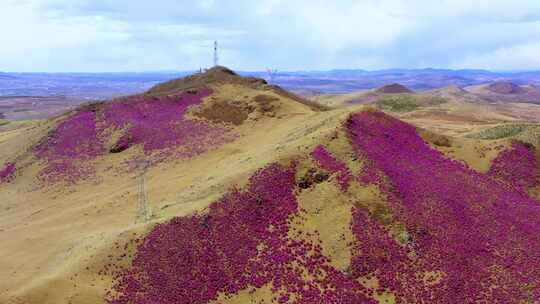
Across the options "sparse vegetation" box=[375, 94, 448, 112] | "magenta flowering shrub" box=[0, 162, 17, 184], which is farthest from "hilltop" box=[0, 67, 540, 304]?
"sparse vegetation" box=[375, 94, 448, 112]

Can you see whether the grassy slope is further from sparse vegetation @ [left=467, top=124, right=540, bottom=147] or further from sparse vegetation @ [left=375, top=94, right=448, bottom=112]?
sparse vegetation @ [left=375, top=94, right=448, bottom=112]

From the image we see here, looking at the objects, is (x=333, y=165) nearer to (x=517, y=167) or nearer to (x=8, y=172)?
(x=517, y=167)

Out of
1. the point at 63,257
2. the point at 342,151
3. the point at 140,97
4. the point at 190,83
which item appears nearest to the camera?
the point at 63,257

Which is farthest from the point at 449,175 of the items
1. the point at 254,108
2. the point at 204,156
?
the point at 254,108

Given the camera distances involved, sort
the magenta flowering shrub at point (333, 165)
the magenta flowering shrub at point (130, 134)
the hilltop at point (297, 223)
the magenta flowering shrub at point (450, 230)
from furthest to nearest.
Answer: the magenta flowering shrub at point (130, 134) → the magenta flowering shrub at point (333, 165) → the hilltop at point (297, 223) → the magenta flowering shrub at point (450, 230)

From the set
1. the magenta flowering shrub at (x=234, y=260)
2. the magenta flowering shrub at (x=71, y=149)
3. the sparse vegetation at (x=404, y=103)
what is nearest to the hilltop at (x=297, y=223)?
the magenta flowering shrub at (x=234, y=260)

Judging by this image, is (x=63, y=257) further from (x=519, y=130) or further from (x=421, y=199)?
(x=519, y=130)

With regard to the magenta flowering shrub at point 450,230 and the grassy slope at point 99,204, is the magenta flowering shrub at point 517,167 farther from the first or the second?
the grassy slope at point 99,204
